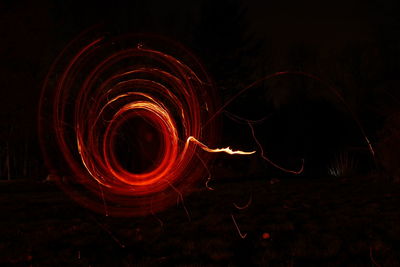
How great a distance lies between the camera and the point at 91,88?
14.2m

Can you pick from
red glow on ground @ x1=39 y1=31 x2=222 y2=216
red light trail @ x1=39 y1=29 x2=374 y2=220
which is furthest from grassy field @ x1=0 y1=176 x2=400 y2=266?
red light trail @ x1=39 y1=29 x2=374 y2=220

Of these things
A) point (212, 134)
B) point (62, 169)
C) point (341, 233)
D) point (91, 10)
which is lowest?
point (341, 233)

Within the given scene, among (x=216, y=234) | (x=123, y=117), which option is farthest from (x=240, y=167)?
(x=216, y=234)

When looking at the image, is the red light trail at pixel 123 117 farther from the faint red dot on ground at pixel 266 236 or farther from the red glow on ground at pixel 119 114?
the faint red dot on ground at pixel 266 236

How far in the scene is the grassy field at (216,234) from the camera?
147 inches

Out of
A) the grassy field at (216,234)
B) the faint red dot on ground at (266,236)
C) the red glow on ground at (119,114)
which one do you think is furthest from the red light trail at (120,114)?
the faint red dot on ground at (266,236)

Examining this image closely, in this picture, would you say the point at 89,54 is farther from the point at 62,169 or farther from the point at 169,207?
the point at 169,207

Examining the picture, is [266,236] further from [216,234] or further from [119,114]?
[119,114]

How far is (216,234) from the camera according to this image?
4805 mm

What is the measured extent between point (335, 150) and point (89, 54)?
35.1 feet

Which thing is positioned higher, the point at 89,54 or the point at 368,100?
the point at 89,54

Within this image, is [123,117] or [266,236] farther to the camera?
[123,117]

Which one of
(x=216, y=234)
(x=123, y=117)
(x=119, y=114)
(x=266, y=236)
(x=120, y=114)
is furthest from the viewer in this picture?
(x=123, y=117)

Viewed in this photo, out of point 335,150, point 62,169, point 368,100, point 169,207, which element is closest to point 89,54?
point 62,169
